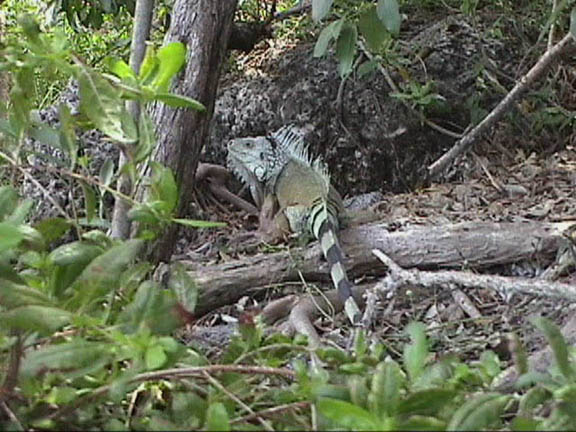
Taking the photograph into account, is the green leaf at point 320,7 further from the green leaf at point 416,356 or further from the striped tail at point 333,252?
the green leaf at point 416,356

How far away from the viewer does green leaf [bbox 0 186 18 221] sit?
0.94m

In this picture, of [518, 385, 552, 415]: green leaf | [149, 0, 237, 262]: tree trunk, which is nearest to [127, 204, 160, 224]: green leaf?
[518, 385, 552, 415]: green leaf

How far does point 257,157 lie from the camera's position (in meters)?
4.43

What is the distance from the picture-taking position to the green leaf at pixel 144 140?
924 mm

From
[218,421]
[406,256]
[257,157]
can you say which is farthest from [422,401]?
[257,157]

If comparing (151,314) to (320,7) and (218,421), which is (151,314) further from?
(320,7)

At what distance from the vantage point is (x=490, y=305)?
9.42ft

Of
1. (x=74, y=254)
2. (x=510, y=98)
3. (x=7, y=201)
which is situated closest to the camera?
(x=74, y=254)

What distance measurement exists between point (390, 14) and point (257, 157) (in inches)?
83.8

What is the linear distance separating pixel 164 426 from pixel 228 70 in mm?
4712

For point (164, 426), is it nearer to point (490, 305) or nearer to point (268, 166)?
point (490, 305)

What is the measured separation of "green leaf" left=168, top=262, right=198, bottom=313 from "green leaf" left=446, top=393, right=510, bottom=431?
1.23 feet

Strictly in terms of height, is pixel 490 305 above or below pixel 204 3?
below

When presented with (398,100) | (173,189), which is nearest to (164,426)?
(173,189)
